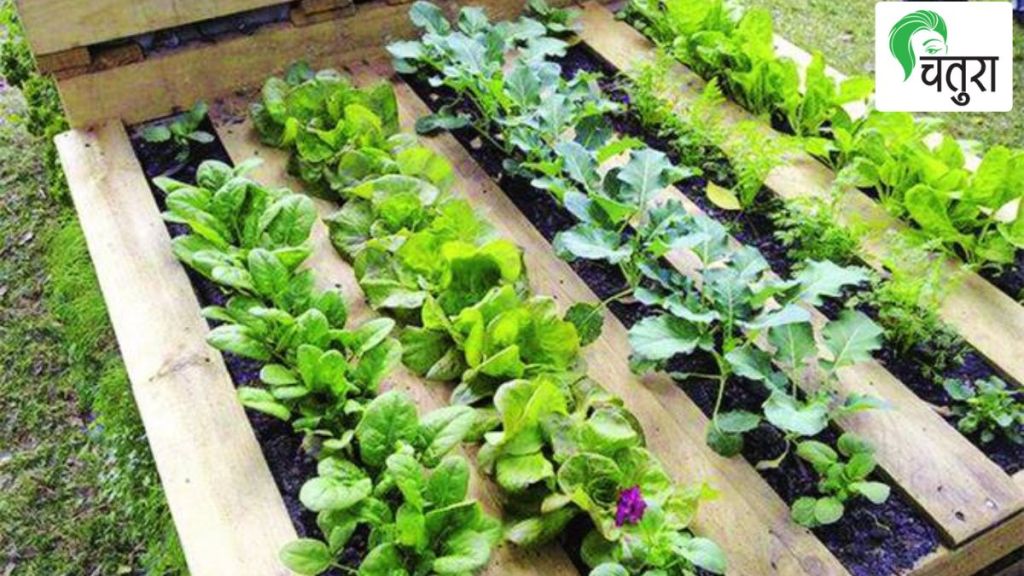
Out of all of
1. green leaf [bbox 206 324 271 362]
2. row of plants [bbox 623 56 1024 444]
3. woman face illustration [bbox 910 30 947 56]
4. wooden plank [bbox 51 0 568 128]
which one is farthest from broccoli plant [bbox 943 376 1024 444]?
wooden plank [bbox 51 0 568 128]

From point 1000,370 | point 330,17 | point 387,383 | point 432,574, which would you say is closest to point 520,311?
point 387,383

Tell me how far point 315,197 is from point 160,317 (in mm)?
459

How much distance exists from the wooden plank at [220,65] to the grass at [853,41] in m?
1.11

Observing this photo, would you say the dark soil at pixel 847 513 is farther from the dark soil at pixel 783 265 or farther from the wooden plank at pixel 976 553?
the dark soil at pixel 783 265

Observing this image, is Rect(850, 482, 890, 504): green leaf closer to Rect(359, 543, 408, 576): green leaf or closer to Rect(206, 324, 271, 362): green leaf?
Rect(359, 543, 408, 576): green leaf

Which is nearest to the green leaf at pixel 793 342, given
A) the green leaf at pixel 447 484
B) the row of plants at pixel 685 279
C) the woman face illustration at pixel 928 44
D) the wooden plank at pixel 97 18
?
the row of plants at pixel 685 279

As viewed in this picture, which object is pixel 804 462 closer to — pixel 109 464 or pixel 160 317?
pixel 160 317

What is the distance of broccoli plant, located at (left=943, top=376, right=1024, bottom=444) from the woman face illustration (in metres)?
1.08

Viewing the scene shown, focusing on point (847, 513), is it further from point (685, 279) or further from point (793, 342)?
point (685, 279)

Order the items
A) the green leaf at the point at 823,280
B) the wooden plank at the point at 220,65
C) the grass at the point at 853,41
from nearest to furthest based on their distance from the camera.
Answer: the green leaf at the point at 823,280
the wooden plank at the point at 220,65
the grass at the point at 853,41

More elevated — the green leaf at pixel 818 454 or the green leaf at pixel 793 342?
the green leaf at pixel 793 342

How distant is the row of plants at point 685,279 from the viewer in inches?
64.3

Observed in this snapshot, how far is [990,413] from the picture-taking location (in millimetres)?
1707

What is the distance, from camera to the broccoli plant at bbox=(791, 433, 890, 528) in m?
1.55
